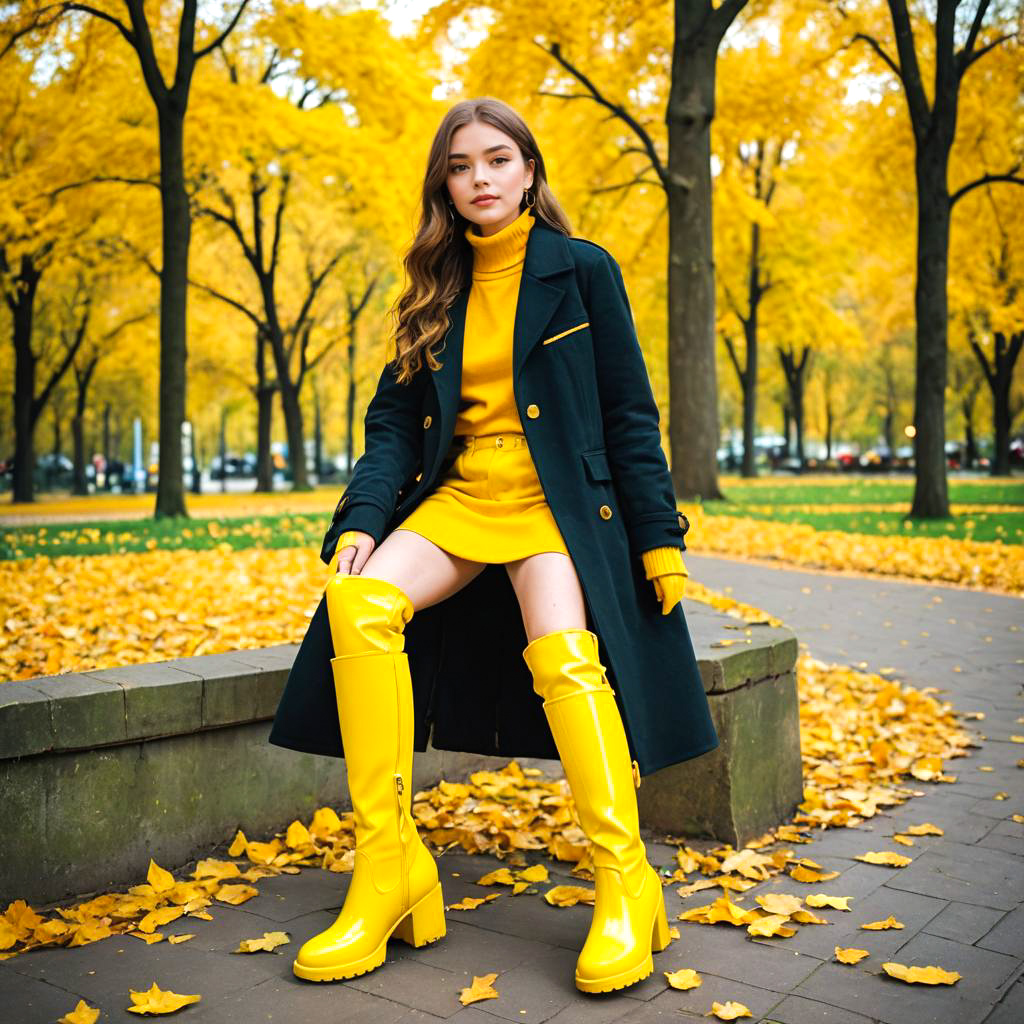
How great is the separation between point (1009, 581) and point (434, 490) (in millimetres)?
7598

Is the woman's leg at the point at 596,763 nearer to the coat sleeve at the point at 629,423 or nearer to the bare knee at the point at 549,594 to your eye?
the bare knee at the point at 549,594

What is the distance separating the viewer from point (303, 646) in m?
2.83

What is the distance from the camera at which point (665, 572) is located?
270cm

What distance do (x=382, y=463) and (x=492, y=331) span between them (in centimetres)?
46

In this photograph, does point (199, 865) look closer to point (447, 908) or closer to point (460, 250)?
point (447, 908)

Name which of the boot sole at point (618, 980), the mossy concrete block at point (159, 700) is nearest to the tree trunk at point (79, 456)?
the mossy concrete block at point (159, 700)

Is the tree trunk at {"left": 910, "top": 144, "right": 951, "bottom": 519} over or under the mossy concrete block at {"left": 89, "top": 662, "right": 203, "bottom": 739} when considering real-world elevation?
over

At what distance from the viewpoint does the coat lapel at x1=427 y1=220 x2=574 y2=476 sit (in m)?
2.79

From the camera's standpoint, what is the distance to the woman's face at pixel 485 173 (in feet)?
9.45

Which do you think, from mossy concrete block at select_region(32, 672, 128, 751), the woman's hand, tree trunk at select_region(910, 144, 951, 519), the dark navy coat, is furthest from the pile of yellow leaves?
mossy concrete block at select_region(32, 672, 128, 751)

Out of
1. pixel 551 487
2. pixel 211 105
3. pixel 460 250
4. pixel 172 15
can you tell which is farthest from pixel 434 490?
pixel 172 15

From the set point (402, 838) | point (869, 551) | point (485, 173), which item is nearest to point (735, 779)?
point (402, 838)

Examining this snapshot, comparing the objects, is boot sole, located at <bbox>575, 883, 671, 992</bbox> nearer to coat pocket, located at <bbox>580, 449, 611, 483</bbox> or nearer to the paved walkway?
the paved walkway

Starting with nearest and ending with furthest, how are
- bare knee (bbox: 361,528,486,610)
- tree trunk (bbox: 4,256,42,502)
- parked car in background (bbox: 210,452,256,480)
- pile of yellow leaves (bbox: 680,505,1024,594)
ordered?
bare knee (bbox: 361,528,486,610), pile of yellow leaves (bbox: 680,505,1024,594), tree trunk (bbox: 4,256,42,502), parked car in background (bbox: 210,452,256,480)
